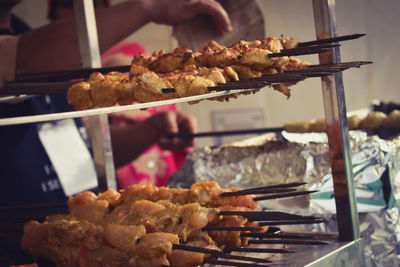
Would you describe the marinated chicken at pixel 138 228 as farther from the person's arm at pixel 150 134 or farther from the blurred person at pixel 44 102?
the person's arm at pixel 150 134

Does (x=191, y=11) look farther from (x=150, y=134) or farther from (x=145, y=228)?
(x=150, y=134)

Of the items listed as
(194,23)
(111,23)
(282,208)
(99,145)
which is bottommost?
(282,208)

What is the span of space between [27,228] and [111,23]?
4.09ft

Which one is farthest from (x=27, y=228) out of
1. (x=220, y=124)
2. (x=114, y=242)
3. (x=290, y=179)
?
(x=220, y=124)

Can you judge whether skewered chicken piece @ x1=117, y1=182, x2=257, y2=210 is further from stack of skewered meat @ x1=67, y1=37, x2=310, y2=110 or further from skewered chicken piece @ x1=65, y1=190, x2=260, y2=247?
stack of skewered meat @ x1=67, y1=37, x2=310, y2=110

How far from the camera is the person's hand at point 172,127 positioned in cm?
280

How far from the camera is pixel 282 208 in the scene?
5.86 feet

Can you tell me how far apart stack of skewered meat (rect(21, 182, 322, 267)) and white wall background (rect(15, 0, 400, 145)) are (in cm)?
319

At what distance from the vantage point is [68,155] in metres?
2.77

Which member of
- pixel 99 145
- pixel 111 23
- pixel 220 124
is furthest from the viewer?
pixel 220 124

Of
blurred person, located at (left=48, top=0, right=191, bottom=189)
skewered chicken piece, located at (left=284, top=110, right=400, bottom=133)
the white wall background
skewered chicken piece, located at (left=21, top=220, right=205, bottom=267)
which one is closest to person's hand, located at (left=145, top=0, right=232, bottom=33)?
skewered chicken piece, located at (left=21, top=220, right=205, bottom=267)

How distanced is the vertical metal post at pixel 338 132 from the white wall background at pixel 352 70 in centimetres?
321

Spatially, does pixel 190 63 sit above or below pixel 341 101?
Result: above

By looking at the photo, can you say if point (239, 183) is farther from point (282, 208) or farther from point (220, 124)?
point (220, 124)
